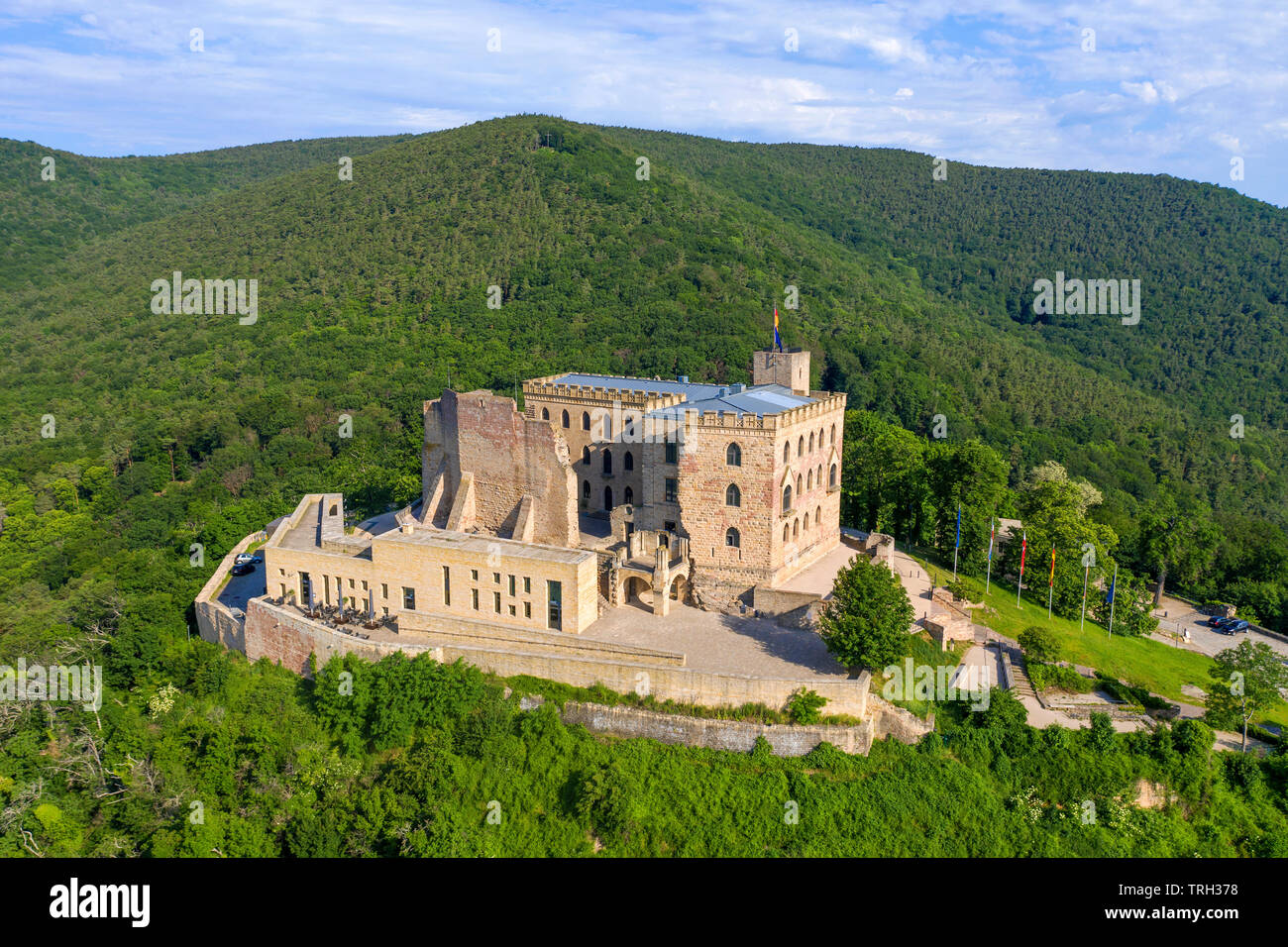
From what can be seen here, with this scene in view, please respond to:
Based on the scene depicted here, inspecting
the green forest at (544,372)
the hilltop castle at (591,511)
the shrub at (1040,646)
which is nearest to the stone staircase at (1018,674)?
the shrub at (1040,646)

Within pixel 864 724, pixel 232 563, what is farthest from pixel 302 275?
pixel 864 724

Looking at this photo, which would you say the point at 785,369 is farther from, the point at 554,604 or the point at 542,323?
the point at 542,323

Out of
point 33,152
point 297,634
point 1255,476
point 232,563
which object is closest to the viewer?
point 297,634

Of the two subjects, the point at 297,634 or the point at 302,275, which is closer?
the point at 297,634

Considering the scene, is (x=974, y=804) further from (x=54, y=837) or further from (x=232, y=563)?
(x=232, y=563)

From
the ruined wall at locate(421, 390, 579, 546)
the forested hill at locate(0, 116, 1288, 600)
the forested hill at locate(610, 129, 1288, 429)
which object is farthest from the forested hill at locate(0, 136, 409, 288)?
the ruined wall at locate(421, 390, 579, 546)

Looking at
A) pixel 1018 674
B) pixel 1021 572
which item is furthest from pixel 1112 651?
pixel 1018 674

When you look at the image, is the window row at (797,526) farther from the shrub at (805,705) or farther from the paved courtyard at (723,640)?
the shrub at (805,705)
